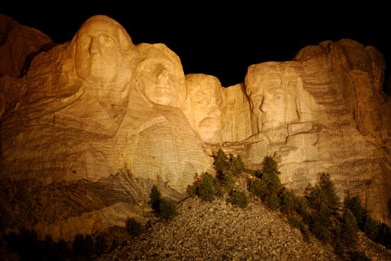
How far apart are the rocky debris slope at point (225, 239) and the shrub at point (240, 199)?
0.28 m

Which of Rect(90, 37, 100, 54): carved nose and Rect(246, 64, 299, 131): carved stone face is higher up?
Rect(90, 37, 100, 54): carved nose

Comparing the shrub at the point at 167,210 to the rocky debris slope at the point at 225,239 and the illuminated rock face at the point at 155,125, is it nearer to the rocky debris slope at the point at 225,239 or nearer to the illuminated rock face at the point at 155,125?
the rocky debris slope at the point at 225,239

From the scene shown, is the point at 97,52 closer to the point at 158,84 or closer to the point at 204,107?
the point at 158,84

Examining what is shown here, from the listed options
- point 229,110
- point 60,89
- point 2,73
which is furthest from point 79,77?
point 229,110

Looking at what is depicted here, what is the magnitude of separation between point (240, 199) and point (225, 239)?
3.81 metres

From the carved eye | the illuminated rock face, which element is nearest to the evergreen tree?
the illuminated rock face

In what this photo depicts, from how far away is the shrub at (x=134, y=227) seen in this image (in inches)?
1190

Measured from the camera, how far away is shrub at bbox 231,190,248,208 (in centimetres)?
3200

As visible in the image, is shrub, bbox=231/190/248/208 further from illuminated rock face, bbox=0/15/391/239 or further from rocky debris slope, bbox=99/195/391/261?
illuminated rock face, bbox=0/15/391/239

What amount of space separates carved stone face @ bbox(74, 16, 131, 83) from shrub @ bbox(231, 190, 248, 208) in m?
10.6

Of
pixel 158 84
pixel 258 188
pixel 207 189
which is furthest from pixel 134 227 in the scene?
pixel 158 84

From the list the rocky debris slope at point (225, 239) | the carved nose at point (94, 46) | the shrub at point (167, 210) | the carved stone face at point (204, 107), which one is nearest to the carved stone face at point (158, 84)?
the carved stone face at point (204, 107)

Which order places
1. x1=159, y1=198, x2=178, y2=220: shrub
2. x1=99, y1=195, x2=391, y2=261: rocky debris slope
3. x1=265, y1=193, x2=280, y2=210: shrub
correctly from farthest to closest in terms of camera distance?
1. x1=265, y1=193, x2=280, y2=210: shrub
2. x1=159, y1=198, x2=178, y2=220: shrub
3. x1=99, y1=195, x2=391, y2=261: rocky debris slope

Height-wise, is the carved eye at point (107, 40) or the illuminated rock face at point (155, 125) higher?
the carved eye at point (107, 40)
